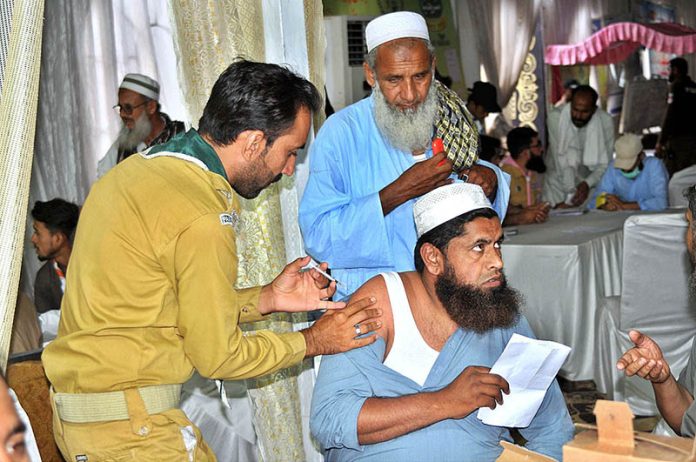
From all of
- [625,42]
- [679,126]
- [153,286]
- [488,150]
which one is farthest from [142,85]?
[625,42]

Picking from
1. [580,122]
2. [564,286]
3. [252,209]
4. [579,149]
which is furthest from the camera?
[579,149]

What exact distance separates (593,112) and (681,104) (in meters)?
2.86

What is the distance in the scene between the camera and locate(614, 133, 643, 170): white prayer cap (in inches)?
306

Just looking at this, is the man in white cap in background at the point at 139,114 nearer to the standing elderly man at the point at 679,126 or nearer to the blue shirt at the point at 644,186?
the blue shirt at the point at 644,186

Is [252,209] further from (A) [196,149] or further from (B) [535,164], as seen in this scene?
(B) [535,164]

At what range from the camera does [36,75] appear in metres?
2.47

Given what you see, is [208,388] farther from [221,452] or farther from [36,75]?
[36,75]

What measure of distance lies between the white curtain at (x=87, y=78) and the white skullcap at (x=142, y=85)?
1.77 ft

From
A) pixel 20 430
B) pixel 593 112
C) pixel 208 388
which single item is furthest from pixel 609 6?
pixel 20 430

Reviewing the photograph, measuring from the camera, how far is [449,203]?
2.76 meters

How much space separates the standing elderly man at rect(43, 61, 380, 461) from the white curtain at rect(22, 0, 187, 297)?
329cm

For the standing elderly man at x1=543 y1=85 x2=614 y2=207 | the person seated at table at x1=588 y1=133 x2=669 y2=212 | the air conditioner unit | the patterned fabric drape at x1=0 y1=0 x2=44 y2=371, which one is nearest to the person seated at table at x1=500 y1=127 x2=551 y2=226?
the person seated at table at x1=588 y1=133 x2=669 y2=212

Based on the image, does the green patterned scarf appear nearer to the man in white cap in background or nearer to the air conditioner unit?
the man in white cap in background

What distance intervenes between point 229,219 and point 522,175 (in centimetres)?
593
